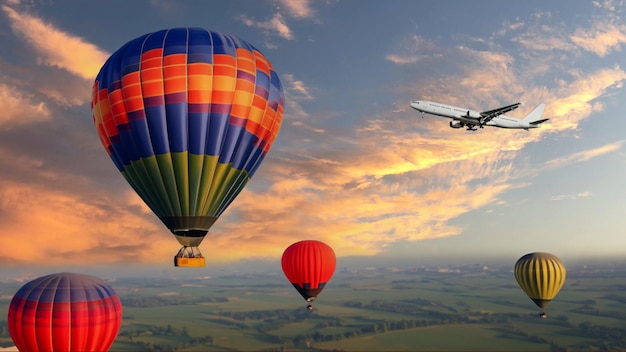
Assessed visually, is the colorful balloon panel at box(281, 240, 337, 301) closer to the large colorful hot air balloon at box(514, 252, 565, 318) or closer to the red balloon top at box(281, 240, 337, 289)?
the red balloon top at box(281, 240, 337, 289)

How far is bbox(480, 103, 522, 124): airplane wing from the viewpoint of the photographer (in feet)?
218

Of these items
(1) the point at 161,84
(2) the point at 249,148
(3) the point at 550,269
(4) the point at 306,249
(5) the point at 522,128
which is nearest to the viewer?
(1) the point at 161,84

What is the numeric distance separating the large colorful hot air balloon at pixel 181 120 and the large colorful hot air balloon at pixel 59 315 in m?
6.50

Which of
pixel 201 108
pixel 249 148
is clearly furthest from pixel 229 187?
pixel 201 108

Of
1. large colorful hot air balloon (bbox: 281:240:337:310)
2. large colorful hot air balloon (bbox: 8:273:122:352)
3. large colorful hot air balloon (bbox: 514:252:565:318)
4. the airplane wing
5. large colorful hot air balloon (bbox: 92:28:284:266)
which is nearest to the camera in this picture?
large colorful hot air balloon (bbox: 92:28:284:266)

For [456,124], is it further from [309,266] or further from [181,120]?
[181,120]

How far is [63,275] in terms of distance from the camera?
30.3 metres

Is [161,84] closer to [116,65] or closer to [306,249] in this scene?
[116,65]

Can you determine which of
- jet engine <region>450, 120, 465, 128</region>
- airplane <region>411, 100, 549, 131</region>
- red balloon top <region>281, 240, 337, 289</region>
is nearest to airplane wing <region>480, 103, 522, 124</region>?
airplane <region>411, 100, 549, 131</region>

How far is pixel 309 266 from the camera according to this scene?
38938mm

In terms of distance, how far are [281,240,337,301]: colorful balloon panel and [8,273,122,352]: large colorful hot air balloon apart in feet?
44.4

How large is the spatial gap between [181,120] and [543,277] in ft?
120

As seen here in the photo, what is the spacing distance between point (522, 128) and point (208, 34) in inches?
2443

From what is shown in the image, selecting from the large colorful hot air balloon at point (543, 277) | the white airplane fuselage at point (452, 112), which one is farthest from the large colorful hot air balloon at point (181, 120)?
the white airplane fuselage at point (452, 112)
